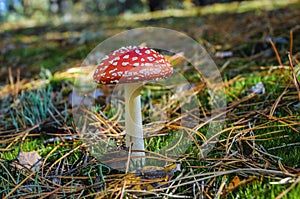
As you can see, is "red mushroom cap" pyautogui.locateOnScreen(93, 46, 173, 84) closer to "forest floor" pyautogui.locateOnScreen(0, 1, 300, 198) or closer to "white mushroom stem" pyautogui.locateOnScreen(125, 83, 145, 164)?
"white mushroom stem" pyautogui.locateOnScreen(125, 83, 145, 164)

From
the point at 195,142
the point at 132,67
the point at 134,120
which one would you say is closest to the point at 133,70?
the point at 132,67

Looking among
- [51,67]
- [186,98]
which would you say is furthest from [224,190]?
[51,67]

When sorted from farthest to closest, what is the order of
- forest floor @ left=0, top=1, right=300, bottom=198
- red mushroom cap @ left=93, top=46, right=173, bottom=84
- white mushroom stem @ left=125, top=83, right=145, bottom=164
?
white mushroom stem @ left=125, top=83, right=145, bottom=164 → red mushroom cap @ left=93, top=46, right=173, bottom=84 → forest floor @ left=0, top=1, right=300, bottom=198

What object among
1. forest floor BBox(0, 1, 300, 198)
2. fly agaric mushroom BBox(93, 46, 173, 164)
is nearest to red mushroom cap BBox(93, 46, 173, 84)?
fly agaric mushroom BBox(93, 46, 173, 164)

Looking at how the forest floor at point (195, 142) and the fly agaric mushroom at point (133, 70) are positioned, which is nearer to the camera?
the forest floor at point (195, 142)

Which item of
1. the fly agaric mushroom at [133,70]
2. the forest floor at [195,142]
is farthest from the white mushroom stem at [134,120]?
the forest floor at [195,142]

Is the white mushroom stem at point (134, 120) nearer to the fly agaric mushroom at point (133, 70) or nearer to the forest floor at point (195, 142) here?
the fly agaric mushroom at point (133, 70)
